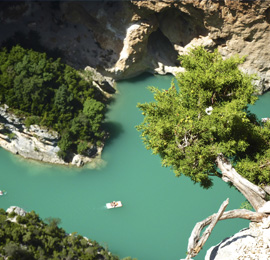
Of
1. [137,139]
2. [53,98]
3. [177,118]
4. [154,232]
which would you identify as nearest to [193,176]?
[177,118]

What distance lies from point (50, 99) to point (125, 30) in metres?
7.97

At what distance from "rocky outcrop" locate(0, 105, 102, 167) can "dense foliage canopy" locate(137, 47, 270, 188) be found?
810 cm

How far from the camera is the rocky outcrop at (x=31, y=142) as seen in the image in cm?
2558

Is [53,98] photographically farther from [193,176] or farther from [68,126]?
[193,176]

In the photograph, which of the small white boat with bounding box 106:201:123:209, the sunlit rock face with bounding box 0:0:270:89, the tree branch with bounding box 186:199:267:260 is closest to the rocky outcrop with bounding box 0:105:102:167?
the small white boat with bounding box 106:201:123:209

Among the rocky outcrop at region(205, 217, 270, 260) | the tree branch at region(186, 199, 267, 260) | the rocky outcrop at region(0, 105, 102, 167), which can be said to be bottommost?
the rocky outcrop at region(205, 217, 270, 260)

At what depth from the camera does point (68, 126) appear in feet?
85.4

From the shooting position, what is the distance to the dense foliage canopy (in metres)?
17.6

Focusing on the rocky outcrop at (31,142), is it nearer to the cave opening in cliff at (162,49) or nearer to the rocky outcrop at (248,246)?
the cave opening in cliff at (162,49)

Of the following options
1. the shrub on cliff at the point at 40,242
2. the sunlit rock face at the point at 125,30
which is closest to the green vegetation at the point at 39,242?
the shrub on cliff at the point at 40,242

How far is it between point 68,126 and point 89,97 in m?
2.63

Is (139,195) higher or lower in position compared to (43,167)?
lower

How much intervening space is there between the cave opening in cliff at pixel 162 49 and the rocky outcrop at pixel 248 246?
728 inches

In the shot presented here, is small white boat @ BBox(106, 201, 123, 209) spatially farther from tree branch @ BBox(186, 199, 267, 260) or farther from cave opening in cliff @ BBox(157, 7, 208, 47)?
cave opening in cliff @ BBox(157, 7, 208, 47)
